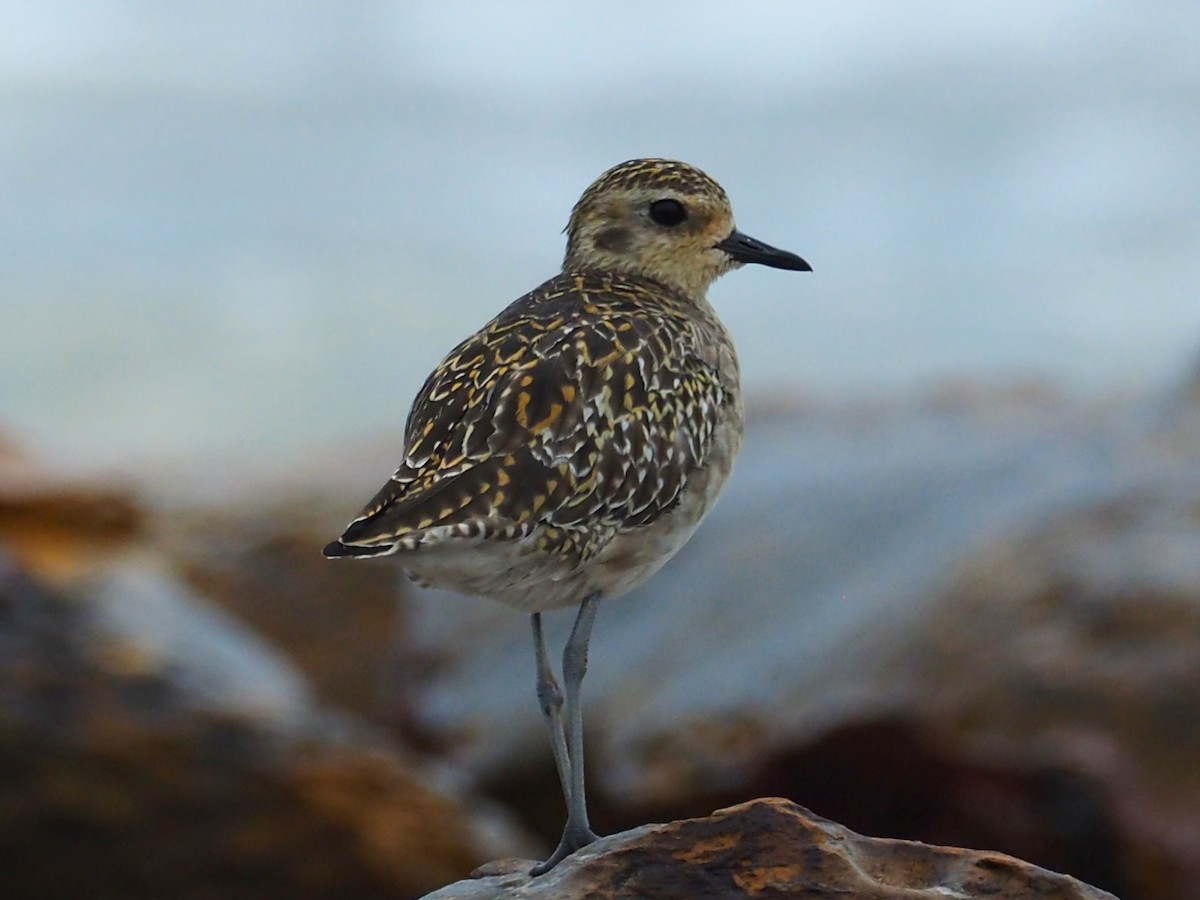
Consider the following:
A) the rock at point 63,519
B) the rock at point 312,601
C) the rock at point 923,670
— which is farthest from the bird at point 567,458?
the rock at point 312,601

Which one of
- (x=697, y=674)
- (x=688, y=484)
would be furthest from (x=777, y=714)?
(x=688, y=484)

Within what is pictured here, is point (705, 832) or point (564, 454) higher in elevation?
point (564, 454)

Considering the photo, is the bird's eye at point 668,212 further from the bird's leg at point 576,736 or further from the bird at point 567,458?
the bird's leg at point 576,736

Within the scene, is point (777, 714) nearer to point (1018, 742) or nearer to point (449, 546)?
point (1018, 742)

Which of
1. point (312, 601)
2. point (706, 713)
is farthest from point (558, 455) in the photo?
point (312, 601)

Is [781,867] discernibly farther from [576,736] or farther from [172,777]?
[172,777]

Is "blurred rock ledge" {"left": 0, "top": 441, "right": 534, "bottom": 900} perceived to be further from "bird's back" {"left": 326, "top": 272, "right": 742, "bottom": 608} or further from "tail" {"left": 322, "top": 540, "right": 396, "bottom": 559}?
"tail" {"left": 322, "top": 540, "right": 396, "bottom": 559}

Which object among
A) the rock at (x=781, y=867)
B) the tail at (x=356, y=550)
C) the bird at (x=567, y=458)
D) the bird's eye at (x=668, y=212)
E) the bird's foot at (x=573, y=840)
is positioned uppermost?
the bird's eye at (x=668, y=212)
